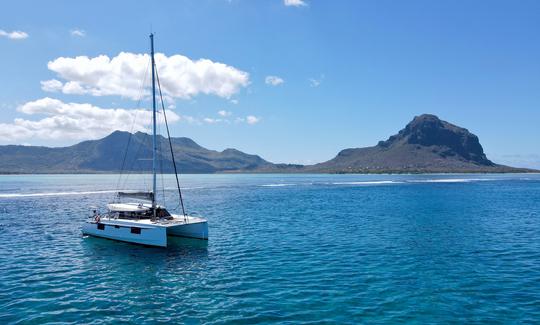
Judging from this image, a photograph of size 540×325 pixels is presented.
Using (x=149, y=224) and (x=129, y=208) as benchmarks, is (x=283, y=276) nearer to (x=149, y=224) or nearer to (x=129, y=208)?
(x=149, y=224)

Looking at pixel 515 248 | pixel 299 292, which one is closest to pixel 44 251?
pixel 299 292

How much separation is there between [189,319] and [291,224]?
31246mm

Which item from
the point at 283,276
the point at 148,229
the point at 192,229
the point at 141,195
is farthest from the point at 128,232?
the point at 283,276

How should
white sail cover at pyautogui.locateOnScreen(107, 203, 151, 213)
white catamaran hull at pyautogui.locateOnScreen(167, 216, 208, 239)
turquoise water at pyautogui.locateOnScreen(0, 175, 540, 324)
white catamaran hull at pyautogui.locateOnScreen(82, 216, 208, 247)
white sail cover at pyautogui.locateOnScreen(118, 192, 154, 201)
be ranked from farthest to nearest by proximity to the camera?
white sail cover at pyautogui.locateOnScreen(118, 192, 154, 201)
white sail cover at pyautogui.locateOnScreen(107, 203, 151, 213)
white catamaran hull at pyautogui.locateOnScreen(167, 216, 208, 239)
white catamaran hull at pyautogui.locateOnScreen(82, 216, 208, 247)
turquoise water at pyautogui.locateOnScreen(0, 175, 540, 324)

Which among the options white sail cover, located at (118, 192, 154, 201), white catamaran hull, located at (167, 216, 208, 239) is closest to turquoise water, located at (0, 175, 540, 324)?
white catamaran hull, located at (167, 216, 208, 239)

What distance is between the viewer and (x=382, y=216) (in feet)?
186

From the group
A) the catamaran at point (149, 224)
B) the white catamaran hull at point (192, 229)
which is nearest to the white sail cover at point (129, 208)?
the catamaran at point (149, 224)

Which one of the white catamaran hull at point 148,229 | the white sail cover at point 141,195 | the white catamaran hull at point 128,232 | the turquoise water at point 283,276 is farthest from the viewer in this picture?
the white sail cover at point 141,195

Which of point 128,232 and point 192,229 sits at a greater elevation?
point 192,229

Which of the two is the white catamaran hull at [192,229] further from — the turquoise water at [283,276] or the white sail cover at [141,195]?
the white sail cover at [141,195]

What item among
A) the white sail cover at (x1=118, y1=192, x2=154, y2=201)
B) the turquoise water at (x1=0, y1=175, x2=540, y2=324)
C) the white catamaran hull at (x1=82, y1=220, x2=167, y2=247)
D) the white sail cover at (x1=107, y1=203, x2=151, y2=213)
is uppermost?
the white sail cover at (x1=118, y1=192, x2=154, y2=201)

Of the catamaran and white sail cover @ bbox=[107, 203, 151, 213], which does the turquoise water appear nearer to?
the catamaran

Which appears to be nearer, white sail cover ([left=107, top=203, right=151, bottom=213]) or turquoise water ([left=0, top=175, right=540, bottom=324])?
turquoise water ([left=0, top=175, right=540, bottom=324])

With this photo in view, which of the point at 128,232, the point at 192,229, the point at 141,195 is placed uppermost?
the point at 141,195
